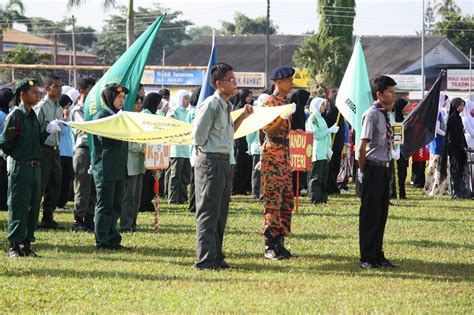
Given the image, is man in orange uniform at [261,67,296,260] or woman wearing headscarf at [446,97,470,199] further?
woman wearing headscarf at [446,97,470,199]

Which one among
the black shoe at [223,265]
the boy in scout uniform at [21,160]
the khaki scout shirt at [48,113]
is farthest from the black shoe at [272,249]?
the khaki scout shirt at [48,113]

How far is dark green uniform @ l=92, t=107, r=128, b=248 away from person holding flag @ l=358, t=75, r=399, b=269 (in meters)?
3.11

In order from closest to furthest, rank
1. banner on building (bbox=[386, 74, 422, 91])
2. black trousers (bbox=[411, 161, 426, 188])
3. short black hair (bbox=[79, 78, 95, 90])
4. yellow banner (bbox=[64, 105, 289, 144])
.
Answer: yellow banner (bbox=[64, 105, 289, 144]), short black hair (bbox=[79, 78, 95, 90]), black trousers (bbox=[411, 161, 426, 188]), banner on building (bbox=[386, 74, 422, 91])

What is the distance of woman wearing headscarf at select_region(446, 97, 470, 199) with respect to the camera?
72.5 feet

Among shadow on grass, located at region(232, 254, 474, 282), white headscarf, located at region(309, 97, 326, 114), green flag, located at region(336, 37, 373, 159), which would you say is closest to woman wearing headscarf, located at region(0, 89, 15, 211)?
green flag, located at region(336, 37, 373, 159)

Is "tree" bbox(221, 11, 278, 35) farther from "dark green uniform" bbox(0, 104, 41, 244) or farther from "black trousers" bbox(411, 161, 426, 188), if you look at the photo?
"dark green uniform" bbox(0, 104, 41, 244)

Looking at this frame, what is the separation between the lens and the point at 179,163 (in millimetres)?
19875

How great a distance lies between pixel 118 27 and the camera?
134m

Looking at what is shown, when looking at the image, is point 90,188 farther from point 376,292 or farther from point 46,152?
point 376,292

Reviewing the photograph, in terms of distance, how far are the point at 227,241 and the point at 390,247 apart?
213cm

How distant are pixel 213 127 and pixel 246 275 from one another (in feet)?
5.35

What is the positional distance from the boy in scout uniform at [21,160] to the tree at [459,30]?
3019 inches

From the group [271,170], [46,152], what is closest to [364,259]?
[271,170]

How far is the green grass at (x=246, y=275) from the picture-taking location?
31.5 feet
